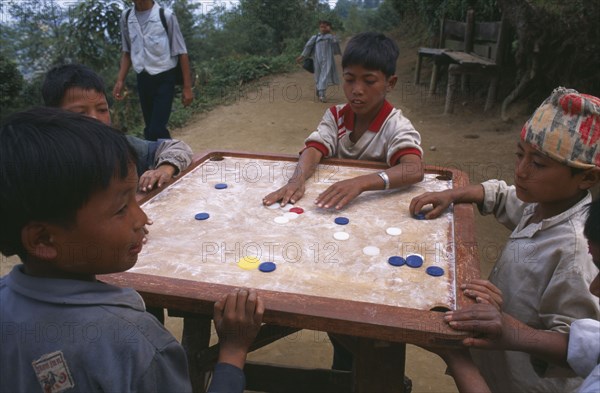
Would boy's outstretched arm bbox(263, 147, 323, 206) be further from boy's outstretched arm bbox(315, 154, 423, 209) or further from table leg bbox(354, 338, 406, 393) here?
table leg bbox(354, 338, 406, 393)

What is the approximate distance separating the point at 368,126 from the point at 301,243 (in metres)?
1.09

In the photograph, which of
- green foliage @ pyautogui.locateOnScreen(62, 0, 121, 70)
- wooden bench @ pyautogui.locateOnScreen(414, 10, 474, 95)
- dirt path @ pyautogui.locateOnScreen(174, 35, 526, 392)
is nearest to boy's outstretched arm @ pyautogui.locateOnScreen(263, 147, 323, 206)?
dirt path @ pyautogui.locateOnScreen(174, 35, 526, 392)

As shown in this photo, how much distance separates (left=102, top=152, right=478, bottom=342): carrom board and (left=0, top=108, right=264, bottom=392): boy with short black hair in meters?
0.34

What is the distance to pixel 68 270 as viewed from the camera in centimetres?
98

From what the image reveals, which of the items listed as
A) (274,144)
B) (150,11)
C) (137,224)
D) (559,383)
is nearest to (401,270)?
(559,383)

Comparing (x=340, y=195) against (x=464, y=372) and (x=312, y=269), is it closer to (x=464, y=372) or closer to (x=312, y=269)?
(x=312, y=269)

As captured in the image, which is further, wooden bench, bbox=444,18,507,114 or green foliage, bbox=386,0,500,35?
green foliage, bbox=386,0,500,35

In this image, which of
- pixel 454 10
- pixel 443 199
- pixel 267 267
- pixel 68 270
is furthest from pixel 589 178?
pixel 454 10

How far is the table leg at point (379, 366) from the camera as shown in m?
1.53

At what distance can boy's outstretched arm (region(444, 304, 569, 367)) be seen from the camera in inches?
46.2

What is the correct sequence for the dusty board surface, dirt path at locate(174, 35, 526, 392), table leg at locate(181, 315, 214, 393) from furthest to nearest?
1. dirt path at locate(174, 35, 526, 392)
2. table leg at locate(181, 315, 214, 393)
3. the dusty board surface

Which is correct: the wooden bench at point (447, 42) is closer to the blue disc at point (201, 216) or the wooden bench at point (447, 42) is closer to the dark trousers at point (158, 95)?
the dark trousers at point (158, 95)

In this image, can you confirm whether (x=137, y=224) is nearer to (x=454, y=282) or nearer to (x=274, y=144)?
(x=454, y=282)

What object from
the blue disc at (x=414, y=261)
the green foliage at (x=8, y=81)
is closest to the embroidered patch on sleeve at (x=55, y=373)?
the blue disc at (x=414, y=261)
